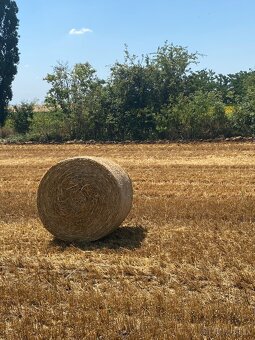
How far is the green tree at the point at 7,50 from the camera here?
3656cm

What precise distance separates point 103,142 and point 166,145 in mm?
3853

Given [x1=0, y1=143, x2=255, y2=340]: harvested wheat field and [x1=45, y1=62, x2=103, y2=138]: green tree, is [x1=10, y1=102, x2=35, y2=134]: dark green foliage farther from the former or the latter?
[x1=0, y1=143, x2=255, y2=340]: harvested wheat field

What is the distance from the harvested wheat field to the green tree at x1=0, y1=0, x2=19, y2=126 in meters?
24.7

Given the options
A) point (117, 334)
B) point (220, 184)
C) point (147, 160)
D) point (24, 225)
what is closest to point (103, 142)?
point (147, 160)

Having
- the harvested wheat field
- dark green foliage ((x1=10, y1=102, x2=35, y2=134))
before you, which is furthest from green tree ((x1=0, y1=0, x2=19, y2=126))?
the harvested wheat field

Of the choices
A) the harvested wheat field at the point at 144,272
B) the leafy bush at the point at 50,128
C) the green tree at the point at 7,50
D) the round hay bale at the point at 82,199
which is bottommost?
the harvested wheat field at the point at 144,272

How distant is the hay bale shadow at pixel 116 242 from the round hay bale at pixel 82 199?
0.37 ft

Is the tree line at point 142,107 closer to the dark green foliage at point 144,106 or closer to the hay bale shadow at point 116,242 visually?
the dark green foliage at point 144,106

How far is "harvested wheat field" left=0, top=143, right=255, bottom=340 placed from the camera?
5.14 metres

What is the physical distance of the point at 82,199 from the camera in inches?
341

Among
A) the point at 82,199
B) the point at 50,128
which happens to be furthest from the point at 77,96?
the point at 82,199

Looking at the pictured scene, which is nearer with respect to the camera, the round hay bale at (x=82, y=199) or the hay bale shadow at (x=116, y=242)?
the hay bale shadow at (x=116, y=242)

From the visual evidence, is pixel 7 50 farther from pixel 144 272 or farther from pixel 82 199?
pixel 144 272

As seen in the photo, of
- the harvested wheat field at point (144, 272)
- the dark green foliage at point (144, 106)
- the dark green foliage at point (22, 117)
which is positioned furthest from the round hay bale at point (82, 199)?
the dark green foliage at point (22, 117)
